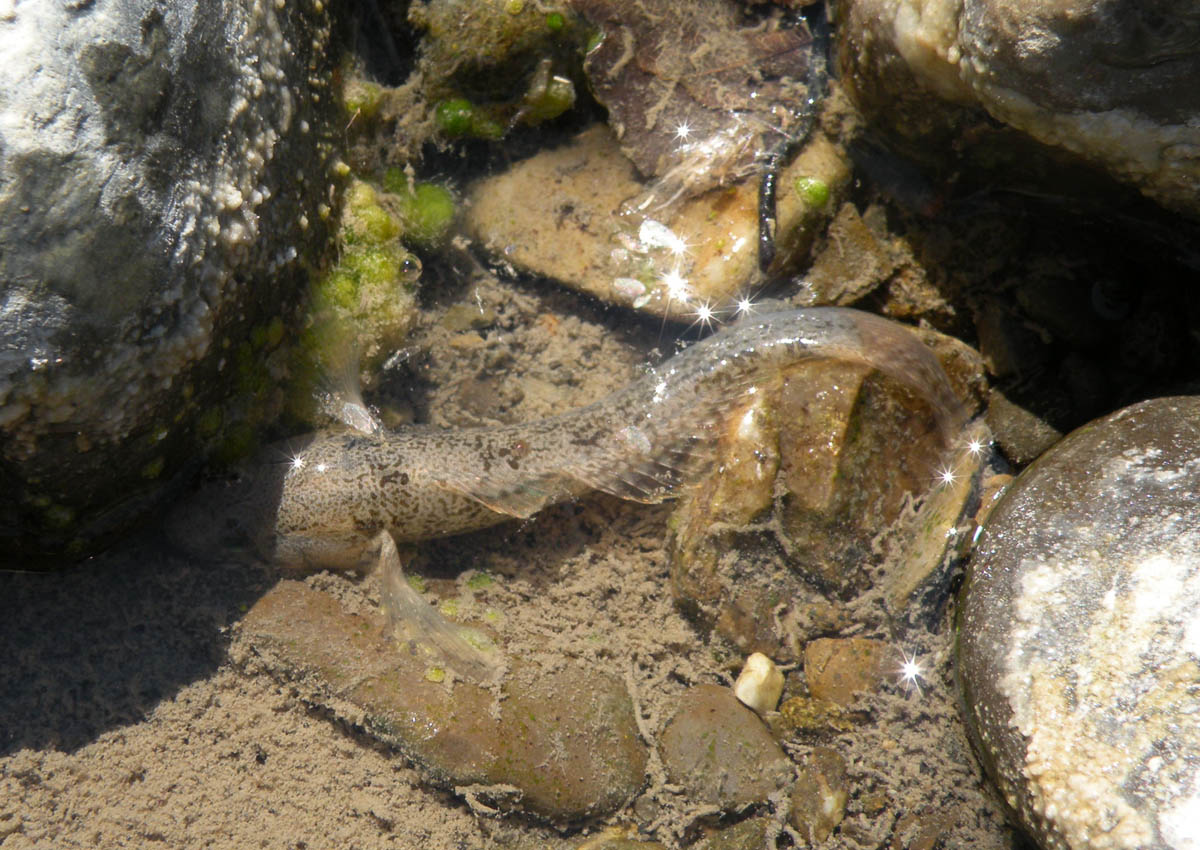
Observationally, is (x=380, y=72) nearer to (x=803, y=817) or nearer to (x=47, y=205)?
(x=47, y=205)

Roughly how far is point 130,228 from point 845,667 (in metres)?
3.12

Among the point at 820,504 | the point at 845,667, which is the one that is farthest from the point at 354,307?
the point at 845,667

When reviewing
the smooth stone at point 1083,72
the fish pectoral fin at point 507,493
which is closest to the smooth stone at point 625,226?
the smooth stone at point 1083,72

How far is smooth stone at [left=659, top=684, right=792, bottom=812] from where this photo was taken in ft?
9.98

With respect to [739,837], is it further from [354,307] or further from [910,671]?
[354,307]

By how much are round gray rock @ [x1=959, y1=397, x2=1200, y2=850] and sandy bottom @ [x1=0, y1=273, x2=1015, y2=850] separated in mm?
498

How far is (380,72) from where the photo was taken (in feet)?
12.5

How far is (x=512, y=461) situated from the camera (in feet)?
11.9

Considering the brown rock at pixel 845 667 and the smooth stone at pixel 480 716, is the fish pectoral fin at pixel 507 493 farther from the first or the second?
the brown rock at pixel 845 667

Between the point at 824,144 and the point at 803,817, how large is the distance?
10.1 feet

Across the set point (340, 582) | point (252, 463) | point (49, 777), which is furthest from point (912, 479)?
point (49, 777)

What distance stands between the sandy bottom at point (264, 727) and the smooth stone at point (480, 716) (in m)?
0.11

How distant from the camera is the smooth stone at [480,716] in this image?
9.82 ft

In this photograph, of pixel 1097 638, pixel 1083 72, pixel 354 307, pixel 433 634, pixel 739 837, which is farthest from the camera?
pixel 354 307
